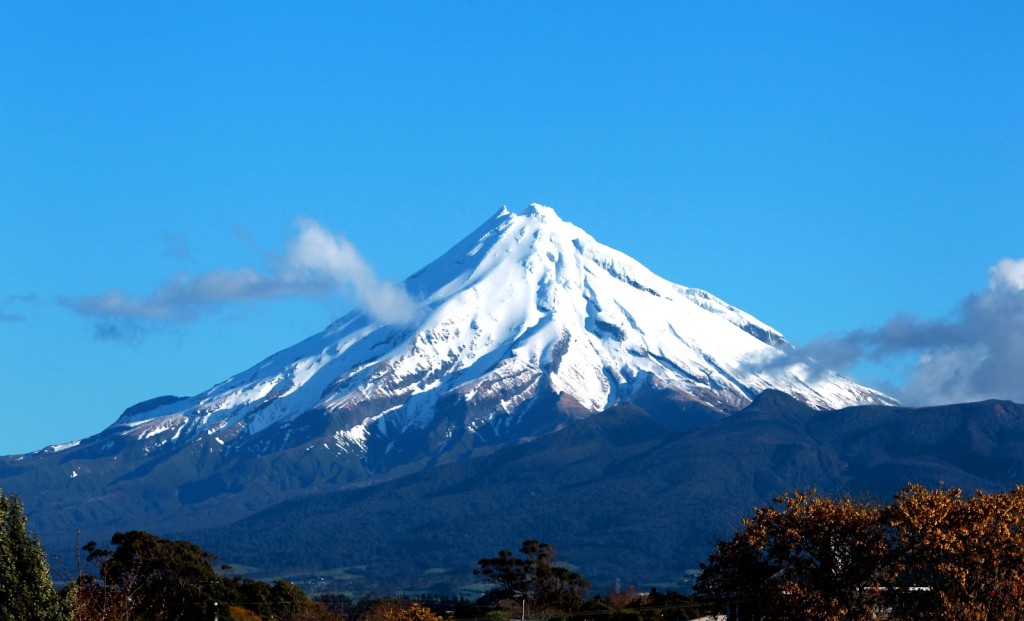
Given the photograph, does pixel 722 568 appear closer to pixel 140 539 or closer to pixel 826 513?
pixel 826 513

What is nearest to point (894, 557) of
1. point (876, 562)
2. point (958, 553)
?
point (876, 562)

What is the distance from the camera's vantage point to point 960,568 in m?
48.9

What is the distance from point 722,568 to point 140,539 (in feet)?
160

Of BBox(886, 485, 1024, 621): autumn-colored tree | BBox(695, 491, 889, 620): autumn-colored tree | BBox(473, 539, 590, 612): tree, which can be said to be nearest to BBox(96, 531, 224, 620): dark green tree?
BBox(473, 539, 590, 612): tree

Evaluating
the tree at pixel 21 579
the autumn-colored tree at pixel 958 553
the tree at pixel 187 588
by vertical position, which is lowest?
the autumn-colored tree at pixel 958 553

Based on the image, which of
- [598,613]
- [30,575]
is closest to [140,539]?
[598,613]

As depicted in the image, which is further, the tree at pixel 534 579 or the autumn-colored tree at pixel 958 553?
the tree at pixel 534 579

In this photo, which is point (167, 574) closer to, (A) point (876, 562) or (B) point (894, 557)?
(A) point (876, 562)

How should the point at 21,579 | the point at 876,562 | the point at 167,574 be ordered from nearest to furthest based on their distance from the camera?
the point at 21,579, the point at 876,562, the point at 167,574

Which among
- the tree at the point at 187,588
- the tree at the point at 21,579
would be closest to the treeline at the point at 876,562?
the tree at the point at 21,579

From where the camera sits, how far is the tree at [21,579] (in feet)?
131

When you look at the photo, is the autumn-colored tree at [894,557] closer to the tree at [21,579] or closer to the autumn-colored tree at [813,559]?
the autumn-colored tree at [813,559]

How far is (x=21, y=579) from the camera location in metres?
40.1

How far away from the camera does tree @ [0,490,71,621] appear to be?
3981 cm
